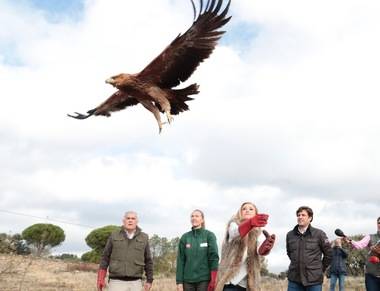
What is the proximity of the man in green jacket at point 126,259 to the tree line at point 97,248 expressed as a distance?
132 cm

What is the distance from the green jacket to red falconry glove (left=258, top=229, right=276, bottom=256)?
3.04 feet

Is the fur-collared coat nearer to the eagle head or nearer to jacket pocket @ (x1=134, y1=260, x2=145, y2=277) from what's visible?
jacket pocket @ (x1=134, y1=260, x2=145, y2=277)

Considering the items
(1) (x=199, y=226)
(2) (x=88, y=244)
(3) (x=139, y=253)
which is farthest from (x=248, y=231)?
(2) (x=88, y=244)

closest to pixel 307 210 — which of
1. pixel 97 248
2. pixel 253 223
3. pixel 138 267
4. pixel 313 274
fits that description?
pixel 313 274

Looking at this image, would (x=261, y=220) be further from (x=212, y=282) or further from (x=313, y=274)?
(x=313, y=274)

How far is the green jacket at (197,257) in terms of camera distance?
5910mm

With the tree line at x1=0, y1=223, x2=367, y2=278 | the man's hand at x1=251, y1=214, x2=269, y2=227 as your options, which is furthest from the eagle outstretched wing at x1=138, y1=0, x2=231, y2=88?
the man's hand at x1=251, y1=214, x2=269, y2=227

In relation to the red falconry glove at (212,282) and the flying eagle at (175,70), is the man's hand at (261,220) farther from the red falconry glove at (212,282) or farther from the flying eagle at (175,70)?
the flying eagle at (175,70)

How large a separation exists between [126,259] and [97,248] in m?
34.3

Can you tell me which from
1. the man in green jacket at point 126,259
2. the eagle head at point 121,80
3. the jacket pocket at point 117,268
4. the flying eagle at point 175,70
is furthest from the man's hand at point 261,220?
the eagle head at point 121,80

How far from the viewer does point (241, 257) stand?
5.16 meters

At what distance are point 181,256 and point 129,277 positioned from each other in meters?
0.60

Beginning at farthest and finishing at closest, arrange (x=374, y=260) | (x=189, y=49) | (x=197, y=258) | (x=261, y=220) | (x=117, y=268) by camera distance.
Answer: (x=189, y=49), (x=374, y=260), (x=117, y=268), (x=197, y=258), (x=261, y=220)

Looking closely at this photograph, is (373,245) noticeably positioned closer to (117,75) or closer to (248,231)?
(248,231)
